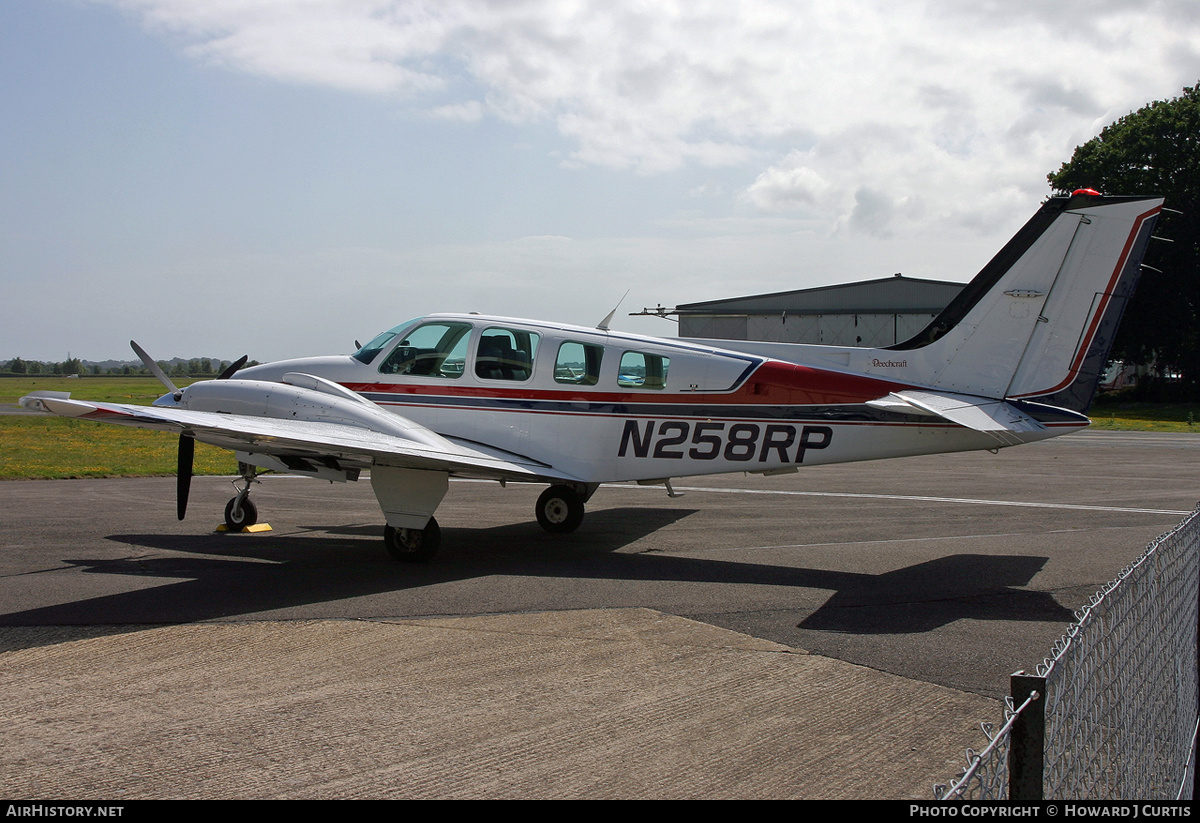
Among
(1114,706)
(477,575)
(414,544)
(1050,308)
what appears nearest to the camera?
(1114,706)

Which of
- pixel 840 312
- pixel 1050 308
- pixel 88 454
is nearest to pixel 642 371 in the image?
pixel 1050 308

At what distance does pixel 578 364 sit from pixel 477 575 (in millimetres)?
3103

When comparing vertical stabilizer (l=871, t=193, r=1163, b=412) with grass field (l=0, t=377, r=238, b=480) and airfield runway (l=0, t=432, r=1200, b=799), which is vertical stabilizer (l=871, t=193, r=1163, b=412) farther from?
grass field (l=0, t=377, r=238, b=480)

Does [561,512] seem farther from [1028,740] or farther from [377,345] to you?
[1028,740]

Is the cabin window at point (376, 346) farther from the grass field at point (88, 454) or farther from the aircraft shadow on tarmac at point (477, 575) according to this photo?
the grass field at point (88, 454)

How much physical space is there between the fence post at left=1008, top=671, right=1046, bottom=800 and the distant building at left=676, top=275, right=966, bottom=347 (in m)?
49.3

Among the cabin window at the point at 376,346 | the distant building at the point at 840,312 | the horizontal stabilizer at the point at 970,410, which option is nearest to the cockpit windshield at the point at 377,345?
the cabin window at the point at 376,346

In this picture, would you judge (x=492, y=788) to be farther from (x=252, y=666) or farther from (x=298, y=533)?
(x=298, y=533)

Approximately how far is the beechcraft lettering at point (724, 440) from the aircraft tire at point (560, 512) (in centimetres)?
209

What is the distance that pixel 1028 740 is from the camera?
93.2 inches

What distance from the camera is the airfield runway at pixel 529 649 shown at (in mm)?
4785

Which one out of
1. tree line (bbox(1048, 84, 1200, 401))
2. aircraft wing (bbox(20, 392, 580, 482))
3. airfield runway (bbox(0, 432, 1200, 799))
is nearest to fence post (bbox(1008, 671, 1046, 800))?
airfield runway (bbox(0, 432, 1200, 799))

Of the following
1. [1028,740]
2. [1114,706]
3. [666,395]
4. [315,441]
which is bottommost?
[1114,706]

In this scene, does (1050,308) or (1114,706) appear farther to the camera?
(1050,308)
